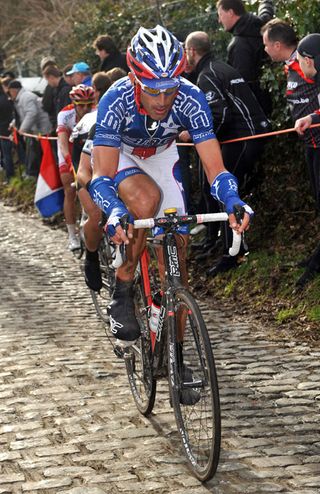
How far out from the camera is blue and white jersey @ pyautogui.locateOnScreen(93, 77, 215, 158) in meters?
5.58

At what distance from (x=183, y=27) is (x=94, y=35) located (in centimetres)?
372

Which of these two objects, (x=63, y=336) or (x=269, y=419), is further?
(x=63, y=336)

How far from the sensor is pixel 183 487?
4.82 meters

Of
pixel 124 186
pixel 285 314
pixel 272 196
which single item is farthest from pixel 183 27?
pixel 124 186

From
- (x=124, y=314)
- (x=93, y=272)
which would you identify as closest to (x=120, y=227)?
(x=124, y=314)

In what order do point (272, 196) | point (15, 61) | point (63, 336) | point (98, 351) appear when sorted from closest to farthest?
1. point (98, 351)
2. point (63, 336)
3. point (272, 196)
4. point (15, 61)

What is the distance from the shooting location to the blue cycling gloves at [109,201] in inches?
196

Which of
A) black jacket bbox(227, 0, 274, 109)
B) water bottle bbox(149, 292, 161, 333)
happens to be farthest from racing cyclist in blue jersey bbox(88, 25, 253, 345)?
black jacket bbox(227, 0, 274, 109)

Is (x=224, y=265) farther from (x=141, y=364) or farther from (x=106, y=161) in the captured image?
(x=106, y=161)

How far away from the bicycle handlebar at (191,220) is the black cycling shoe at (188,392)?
66 cm

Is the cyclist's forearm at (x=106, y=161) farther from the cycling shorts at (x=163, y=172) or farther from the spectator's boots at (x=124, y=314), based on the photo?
the spectator's boots at (x=124, y=314)

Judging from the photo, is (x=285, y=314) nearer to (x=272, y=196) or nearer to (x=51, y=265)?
(x=272, y=196)

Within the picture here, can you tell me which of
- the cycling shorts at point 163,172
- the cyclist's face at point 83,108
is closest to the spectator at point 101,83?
the cyclist's face at point 83,108

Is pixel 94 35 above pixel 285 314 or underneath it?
above
